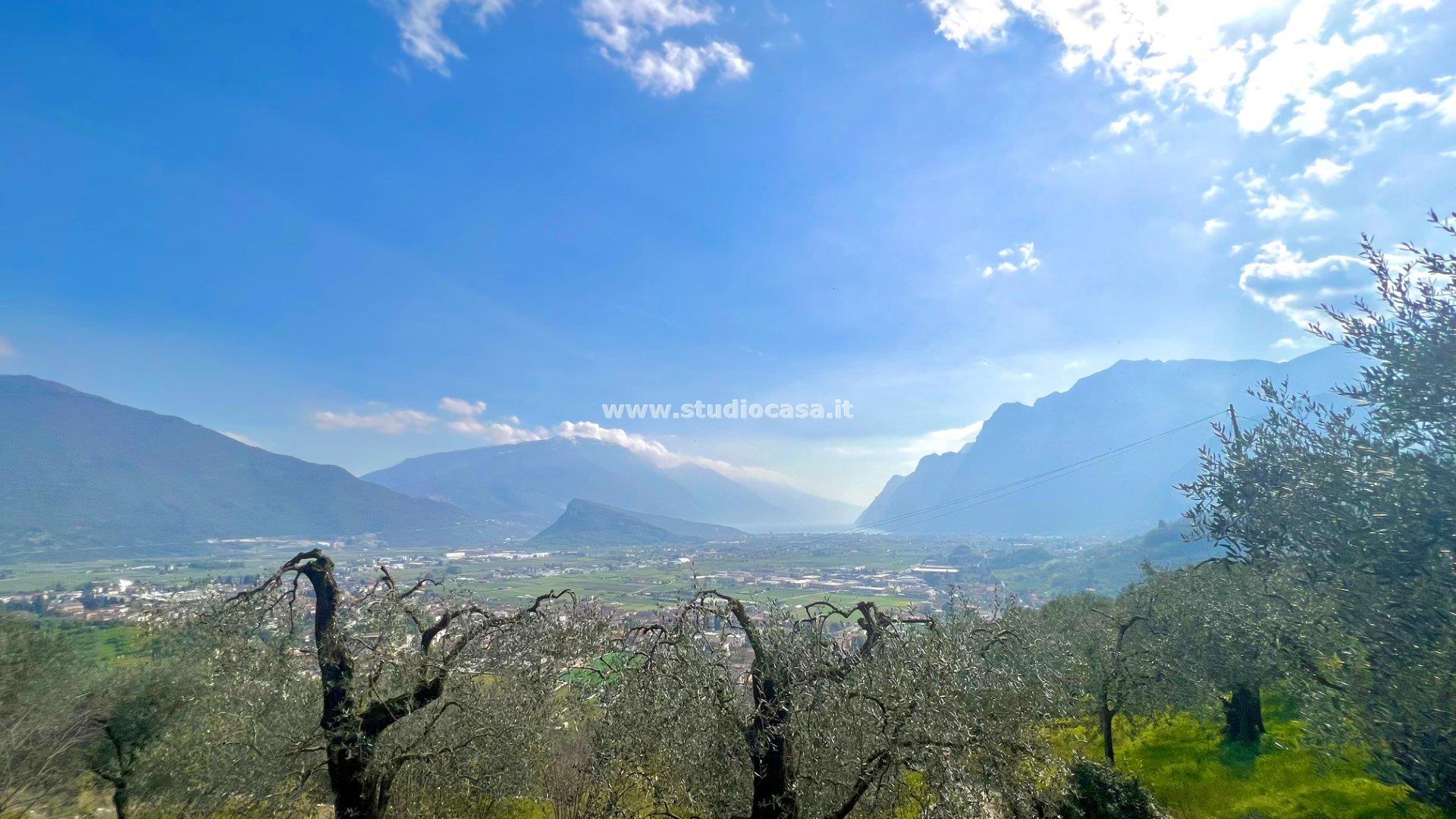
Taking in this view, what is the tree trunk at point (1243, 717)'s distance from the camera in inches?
1080

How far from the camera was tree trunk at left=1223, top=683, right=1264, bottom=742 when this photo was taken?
27438 millimetres

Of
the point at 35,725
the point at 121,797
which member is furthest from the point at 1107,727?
the point at 35,725

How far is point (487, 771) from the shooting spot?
46.9 feet

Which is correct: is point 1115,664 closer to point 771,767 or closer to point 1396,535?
point 1396,535

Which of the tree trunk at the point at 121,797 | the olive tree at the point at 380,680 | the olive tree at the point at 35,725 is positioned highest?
the olive tree at the point at 380,680

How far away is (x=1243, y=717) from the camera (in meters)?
27.7

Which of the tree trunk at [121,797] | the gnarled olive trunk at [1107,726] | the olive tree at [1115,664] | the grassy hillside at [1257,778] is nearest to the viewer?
the tree trunk at [121,797]

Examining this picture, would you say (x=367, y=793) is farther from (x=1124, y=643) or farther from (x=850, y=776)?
(x=1124, y=643)

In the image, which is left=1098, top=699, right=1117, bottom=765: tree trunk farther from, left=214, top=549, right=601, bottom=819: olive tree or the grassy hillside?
left=214, top=549, right=601, bottom=819: olive tree

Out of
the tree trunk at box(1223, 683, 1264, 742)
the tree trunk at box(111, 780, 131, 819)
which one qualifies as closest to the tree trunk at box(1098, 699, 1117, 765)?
the tree trunk at box(1223, 683, 1264, 742)

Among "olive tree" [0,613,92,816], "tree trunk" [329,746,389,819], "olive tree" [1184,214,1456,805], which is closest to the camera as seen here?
"olive tree" [1184,214,1456,805]

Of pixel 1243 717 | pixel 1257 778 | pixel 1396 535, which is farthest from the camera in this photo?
pixel 1243 717

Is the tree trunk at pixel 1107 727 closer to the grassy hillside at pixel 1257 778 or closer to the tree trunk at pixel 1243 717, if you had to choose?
the grassy hillside at pixel 1257 778

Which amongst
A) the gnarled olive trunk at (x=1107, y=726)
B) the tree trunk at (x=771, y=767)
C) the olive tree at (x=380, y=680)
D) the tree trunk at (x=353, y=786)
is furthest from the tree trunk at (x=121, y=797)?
the gnarled olive trunk at (x=1107, y=726)
